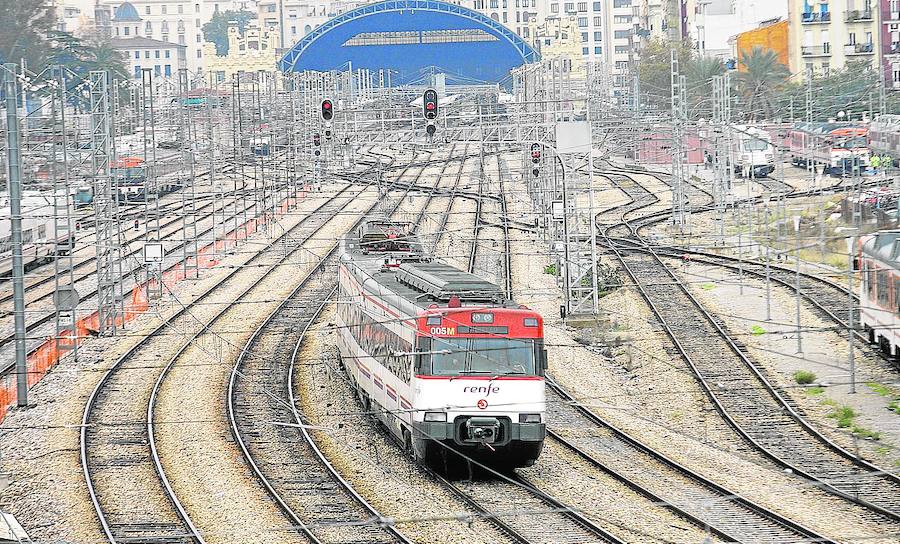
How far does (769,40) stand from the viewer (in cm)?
7756

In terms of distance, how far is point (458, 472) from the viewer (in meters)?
19.7

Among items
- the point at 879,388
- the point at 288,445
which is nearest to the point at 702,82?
the point at 879,388

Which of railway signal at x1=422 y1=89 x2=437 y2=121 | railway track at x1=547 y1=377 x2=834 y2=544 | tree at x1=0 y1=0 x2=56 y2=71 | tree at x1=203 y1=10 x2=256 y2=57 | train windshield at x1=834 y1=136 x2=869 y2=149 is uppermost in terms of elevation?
tree at x1=203 y1=10 x2=256 y2=57

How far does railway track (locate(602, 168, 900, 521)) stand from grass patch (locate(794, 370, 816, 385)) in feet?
1.92

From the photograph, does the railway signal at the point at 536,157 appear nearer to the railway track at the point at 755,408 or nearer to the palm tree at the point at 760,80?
the railway track at the point at 755,408

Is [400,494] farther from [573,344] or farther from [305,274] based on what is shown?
[305,274]

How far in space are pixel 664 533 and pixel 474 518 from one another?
8.20ft

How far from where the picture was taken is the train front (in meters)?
19.0

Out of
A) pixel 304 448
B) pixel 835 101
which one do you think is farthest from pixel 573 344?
pixel 835 101

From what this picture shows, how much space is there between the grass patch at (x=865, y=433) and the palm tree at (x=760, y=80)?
4220 cm

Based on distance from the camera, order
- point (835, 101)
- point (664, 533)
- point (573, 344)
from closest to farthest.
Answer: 1. point (664, 533)
2. point (573, 344)
3. point (835, 101)

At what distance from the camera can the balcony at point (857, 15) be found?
72.6m

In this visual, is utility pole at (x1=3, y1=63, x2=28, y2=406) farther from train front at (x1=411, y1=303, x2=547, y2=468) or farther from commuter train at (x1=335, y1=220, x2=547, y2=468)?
train front at (x1=411, y1=303, x2=547, y2=468)

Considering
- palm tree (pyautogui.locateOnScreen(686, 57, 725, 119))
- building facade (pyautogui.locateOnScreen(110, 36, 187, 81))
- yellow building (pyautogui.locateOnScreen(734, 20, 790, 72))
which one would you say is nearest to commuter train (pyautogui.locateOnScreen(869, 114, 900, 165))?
palm tree (pyautogui.locateOnScreen(686, 57, 725, 119))
